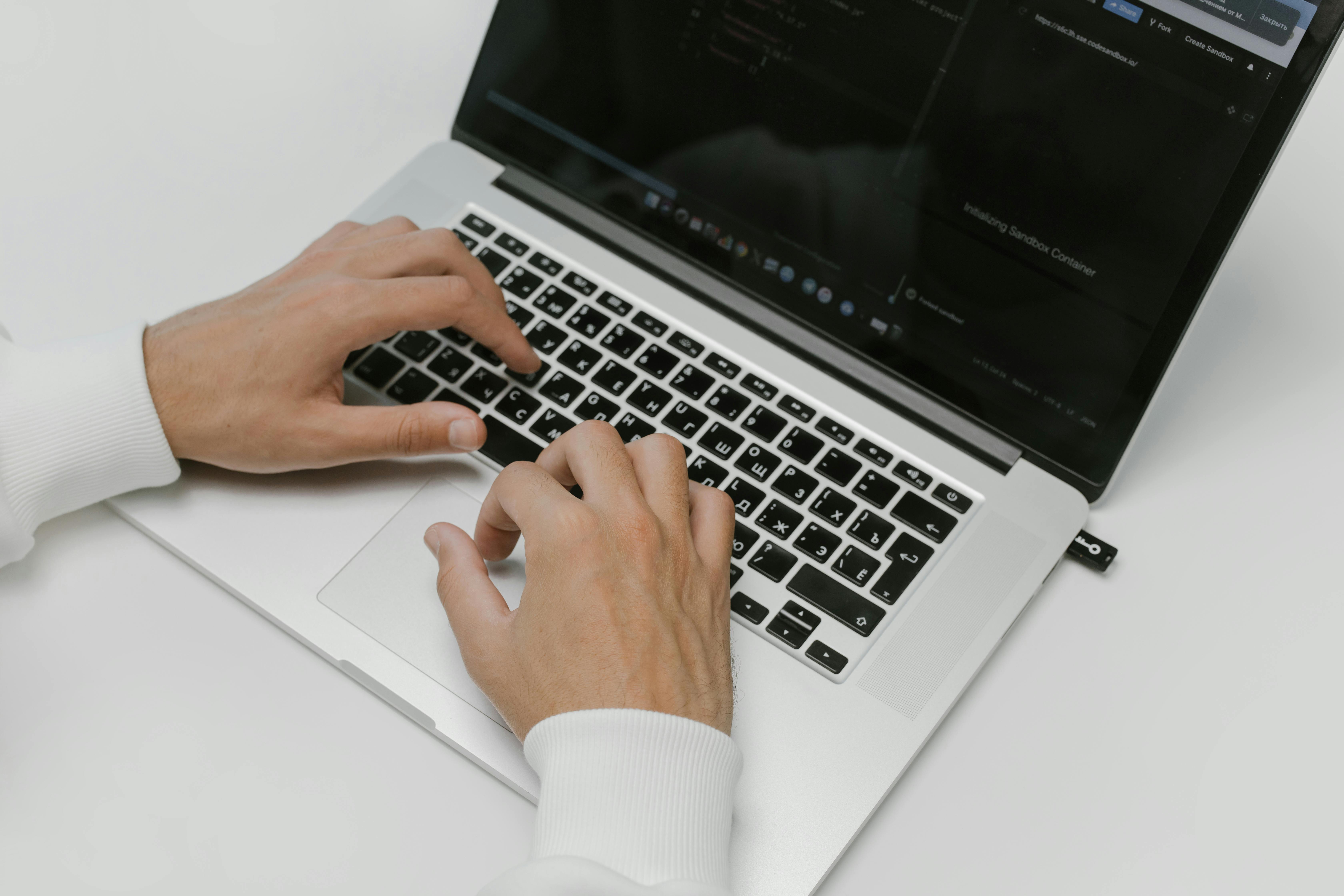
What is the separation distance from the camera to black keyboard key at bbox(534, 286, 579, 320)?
954mm

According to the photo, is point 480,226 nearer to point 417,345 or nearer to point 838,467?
point 417,345

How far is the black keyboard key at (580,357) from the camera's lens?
3.02 ft

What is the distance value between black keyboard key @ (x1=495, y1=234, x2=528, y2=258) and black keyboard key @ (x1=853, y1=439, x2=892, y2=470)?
344 millimetres

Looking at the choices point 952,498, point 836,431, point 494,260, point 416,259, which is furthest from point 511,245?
point 952,498

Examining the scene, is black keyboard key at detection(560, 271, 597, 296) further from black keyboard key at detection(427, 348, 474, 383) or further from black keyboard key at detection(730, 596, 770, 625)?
black keyboard key at detection(730, 596, 770, 625)

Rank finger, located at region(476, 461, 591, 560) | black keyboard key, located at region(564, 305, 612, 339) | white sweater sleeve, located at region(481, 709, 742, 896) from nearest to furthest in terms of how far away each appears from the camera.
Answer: white sweater sleeve, located at region(481, 709, 742, 896), finger, located at region(476, 461, 591, 560), black keyboard key, located at region(564, 305, 612, 339)

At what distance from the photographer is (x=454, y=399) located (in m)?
0.90

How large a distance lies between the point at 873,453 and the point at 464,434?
31cm

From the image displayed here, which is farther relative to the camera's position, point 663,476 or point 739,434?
point 739,434

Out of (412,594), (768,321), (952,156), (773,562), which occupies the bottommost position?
(412,594)

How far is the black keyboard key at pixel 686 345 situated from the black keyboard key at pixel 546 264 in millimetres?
121

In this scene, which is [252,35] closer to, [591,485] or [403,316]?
[403,316]

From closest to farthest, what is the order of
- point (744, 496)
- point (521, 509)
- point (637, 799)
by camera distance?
1. point (637, 799)
2. point (521, 509)
3. point (744, 496)

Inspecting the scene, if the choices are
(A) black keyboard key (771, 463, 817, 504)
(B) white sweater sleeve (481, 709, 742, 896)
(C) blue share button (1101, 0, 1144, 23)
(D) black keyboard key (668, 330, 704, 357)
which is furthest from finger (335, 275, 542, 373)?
(C) blue share button (1101, 0, 1144, 23)
